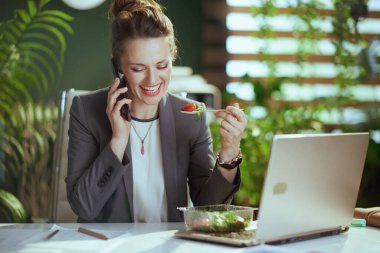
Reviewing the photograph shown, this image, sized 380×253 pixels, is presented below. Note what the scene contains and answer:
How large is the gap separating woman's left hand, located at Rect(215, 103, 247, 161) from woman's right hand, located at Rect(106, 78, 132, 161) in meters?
0.33

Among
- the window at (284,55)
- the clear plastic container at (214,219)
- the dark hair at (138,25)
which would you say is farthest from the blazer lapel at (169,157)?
the window at (284,55)

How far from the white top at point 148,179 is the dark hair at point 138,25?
11.9 inches

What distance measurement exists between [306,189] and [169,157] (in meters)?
0.77

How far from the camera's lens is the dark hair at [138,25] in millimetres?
2387

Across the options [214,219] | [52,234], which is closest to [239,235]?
[214,219]

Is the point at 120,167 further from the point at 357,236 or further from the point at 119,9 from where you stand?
the point at 357,236

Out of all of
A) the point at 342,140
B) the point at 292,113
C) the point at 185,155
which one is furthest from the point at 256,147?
the point at 342,140

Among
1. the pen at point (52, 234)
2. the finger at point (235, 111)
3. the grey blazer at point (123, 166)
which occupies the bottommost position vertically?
the pen at point (52, 234)

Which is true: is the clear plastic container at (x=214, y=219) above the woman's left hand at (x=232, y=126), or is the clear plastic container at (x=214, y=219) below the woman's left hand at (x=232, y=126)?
below

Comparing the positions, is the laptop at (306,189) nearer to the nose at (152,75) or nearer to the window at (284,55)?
the nose at (152,75)

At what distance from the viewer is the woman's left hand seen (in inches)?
84.5

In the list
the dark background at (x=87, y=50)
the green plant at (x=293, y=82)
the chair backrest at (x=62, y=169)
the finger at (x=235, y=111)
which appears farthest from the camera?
the dark background at (x=87, y=50)

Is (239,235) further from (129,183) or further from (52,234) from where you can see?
(129,183)

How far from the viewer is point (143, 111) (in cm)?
251
